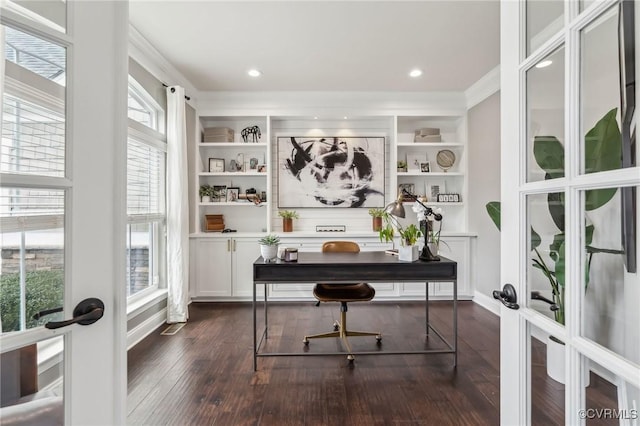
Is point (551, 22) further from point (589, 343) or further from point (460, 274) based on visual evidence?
point (460, 274)

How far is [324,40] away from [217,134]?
82.5 inches

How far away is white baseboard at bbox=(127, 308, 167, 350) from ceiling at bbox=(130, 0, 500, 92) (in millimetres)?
2701

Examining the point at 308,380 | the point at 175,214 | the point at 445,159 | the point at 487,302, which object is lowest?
the point at 308,380

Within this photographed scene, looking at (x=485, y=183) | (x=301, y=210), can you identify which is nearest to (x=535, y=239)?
(x=485, y=183)

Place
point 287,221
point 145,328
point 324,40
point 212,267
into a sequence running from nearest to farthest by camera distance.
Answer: point 324,40
point 145,328
point 212,267
point 287,221

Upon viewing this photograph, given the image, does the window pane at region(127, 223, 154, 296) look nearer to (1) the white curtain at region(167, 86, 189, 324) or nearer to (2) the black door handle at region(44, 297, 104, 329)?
(1) the white curtain at region(167, 86, 189, 324)

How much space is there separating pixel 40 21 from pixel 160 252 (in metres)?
3.10

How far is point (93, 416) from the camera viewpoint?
830mm

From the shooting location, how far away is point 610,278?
2.16 ft

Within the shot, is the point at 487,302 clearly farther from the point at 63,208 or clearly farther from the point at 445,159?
the point at 63,208

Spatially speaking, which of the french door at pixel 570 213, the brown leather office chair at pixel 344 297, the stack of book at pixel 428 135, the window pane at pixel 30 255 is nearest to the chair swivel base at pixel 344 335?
the brown leather office chair at pixel 344 297

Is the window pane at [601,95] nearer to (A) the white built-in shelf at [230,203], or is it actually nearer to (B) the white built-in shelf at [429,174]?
(B) the white built-in shelf at [429,174]

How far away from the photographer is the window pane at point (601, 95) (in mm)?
642

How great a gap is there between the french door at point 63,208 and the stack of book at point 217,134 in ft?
11.3
